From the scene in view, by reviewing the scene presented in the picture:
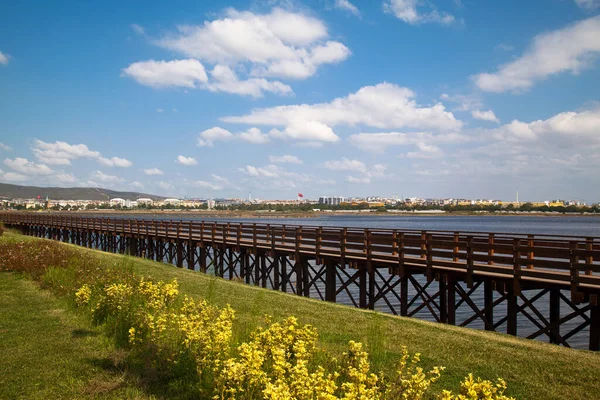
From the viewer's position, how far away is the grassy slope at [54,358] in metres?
7.46

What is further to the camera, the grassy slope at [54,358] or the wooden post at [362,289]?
the wooden post at [362,289]

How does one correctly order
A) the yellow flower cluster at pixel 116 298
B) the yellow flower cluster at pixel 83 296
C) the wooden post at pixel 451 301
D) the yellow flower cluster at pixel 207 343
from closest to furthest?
the yellow flower cluster at pixel 207 343 < the yellow flower cluster at pixel 116 298 < the yellow flower cluster at pixel 83 296 < the wooden post at pixel 451 301

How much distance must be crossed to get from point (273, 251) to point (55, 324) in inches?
581

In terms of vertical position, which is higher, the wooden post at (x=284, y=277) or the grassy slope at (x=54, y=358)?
the grassy slope at (x=54, y=358)

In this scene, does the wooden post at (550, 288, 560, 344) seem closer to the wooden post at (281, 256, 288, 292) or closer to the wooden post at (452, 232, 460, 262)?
the wooden post at (452, 232, 460, 262)

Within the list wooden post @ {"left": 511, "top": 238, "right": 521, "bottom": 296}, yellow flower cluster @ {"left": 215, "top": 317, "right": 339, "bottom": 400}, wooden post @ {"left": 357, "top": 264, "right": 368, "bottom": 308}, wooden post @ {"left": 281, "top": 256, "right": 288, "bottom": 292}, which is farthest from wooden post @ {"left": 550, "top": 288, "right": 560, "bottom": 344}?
wooden post @ {"left": 281, "top": 256, "right": 288, "bottom": 292}

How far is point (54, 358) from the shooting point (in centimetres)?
880

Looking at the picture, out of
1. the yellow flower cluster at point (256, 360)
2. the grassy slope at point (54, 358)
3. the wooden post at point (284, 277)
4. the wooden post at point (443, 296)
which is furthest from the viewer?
the wooden post at point (284, 277)

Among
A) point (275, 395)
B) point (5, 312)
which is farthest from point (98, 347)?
point (275, 395)

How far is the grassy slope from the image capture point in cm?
746

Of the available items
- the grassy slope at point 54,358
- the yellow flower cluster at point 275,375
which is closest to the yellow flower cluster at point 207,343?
the yellow flower cluster at point 275,375

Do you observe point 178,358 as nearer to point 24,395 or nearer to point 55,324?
point 24,395

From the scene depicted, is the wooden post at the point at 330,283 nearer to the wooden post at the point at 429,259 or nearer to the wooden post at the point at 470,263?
the wooden post at the point at 429,259

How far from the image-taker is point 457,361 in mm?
8977
